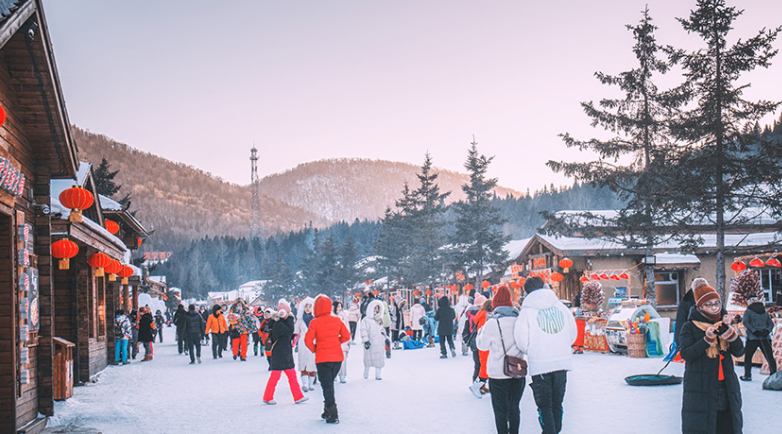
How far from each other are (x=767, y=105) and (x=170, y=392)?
17.9 metres

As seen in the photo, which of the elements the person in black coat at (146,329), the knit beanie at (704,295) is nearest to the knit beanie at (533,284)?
the knit beanie at (704,295)

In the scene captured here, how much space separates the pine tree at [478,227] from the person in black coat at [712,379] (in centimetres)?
3486

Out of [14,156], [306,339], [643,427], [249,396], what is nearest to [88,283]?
[249,396]

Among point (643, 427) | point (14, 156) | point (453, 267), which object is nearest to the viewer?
point (643, 427)

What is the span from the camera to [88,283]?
53.7 ft

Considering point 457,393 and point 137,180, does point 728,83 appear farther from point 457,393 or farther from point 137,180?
point 137,180

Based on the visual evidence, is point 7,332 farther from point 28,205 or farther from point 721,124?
point 721,124

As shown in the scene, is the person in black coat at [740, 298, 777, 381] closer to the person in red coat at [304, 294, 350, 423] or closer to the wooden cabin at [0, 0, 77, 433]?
the person in red coat at [304, 294, 350, 423]

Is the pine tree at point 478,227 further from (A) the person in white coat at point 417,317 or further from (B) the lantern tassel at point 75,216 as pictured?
(B) the lantern tassel at point 75,216

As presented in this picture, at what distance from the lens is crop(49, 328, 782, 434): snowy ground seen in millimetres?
8797

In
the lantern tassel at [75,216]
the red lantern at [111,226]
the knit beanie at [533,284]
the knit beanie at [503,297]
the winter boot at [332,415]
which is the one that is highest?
the red lantern at [111,226]

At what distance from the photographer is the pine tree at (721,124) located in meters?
18.7

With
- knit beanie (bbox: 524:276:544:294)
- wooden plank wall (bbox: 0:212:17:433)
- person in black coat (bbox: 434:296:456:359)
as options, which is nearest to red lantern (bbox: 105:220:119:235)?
person in black coat (bbox: 434:296:456:359)

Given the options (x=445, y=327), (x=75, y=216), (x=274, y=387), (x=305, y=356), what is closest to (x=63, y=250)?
(x=75, y=216)
